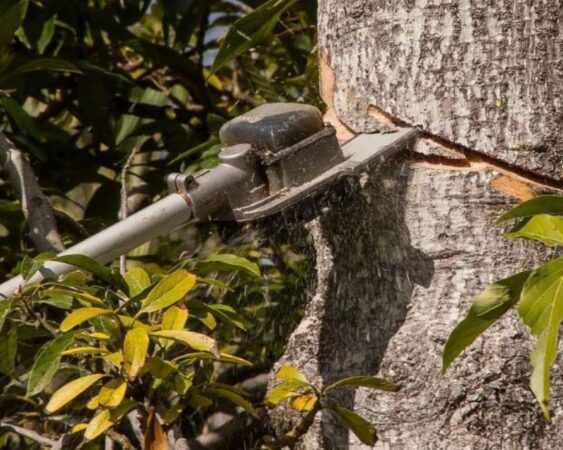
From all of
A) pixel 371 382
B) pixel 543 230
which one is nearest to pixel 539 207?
pixel 543 230

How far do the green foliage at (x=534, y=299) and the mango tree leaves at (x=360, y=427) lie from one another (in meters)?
0.20

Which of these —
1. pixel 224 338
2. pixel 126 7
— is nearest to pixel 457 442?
pixel 224 338

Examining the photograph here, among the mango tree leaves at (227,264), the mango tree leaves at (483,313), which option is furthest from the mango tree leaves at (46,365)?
the mango tree leaves at (483,313)

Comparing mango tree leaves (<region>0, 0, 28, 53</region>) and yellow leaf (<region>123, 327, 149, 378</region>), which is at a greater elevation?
mango tree leaves (<region>0, 0, 28, 53</region>)

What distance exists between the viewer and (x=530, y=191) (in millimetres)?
1653

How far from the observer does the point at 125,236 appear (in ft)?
5.34

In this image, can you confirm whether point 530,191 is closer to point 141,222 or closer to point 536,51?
point 536,51

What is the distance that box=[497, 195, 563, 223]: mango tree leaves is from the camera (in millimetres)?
1476

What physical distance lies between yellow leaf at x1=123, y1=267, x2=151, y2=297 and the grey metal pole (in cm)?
8

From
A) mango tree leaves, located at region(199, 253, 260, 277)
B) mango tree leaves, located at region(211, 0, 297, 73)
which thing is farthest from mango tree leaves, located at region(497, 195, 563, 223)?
mango tree leaves, located at region(211, 0, 297, 73)

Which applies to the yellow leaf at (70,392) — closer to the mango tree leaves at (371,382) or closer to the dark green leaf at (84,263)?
the dark green leaf at (84,263)

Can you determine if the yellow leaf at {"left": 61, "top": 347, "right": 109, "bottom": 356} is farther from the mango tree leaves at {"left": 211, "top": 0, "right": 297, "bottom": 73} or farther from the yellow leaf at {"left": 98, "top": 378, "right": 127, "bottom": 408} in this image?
the mango tree leaves at {"left": 211, "top": 0, "right": 297, "bottom": 73}

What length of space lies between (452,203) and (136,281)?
44cm

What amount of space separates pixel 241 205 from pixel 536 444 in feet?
1.63
